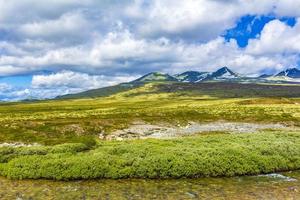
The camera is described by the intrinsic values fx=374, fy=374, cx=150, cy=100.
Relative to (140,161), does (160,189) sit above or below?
below

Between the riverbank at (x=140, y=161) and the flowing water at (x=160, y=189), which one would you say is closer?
the flowing water at (x=160, y=189)

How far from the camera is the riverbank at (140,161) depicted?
2702 centimetres

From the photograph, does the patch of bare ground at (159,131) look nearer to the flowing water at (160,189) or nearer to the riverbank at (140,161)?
the riverbank at (140,161)

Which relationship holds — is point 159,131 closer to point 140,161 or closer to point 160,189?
point 140,161

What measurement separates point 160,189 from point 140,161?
4.63 meters

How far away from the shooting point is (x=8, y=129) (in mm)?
59750

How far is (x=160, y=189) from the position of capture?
23891 mm

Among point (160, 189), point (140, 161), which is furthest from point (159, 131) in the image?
point (160, 189)

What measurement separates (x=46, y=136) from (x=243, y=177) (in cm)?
3710

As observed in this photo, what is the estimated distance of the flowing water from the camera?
2230 centimetres

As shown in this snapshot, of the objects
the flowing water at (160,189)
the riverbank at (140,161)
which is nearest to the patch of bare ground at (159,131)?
the riverbank at (140,161)

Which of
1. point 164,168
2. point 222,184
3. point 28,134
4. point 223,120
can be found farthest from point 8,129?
point 223,120

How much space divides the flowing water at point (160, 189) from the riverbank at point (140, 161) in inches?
34.5

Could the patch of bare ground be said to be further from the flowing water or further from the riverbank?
the flowing water
